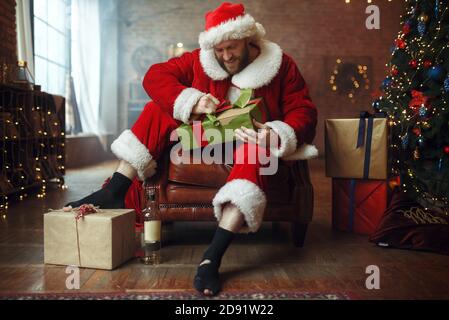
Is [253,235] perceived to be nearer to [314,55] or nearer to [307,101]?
[307,101]

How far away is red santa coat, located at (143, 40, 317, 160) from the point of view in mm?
2059

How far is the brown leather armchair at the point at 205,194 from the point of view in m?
2.11

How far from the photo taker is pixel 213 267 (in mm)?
1656

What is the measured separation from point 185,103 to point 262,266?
0.78m

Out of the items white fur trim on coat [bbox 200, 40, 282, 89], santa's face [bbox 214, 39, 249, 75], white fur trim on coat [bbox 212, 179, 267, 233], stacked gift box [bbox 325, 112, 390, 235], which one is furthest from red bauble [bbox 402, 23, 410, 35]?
white fur trim on coat [bbox 212, 179, 267, 233]

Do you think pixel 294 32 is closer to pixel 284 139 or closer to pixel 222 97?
pixel 222 97

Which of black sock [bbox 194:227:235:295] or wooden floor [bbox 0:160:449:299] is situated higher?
black sock [bbox 194:227:235:295]

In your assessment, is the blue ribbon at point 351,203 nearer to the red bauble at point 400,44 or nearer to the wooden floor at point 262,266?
the wooden floor at point 262,266

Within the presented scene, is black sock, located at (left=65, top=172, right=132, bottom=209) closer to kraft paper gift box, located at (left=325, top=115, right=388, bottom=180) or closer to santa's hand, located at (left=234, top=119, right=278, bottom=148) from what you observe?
santa's hand, located at (left=234, top=119, right=278, bottom=148)

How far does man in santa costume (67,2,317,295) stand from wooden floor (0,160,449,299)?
0.30m

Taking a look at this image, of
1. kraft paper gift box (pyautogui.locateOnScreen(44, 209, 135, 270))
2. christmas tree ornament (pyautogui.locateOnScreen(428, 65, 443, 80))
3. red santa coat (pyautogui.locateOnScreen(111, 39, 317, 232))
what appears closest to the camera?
kraft paper gift box (pyautogui.locateOnScreen(44, 209, 135, 270))

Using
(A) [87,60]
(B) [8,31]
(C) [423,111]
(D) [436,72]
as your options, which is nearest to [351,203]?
(C) [423,111]

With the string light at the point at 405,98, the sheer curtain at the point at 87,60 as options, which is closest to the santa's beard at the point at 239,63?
the string light at the point at 405,98
